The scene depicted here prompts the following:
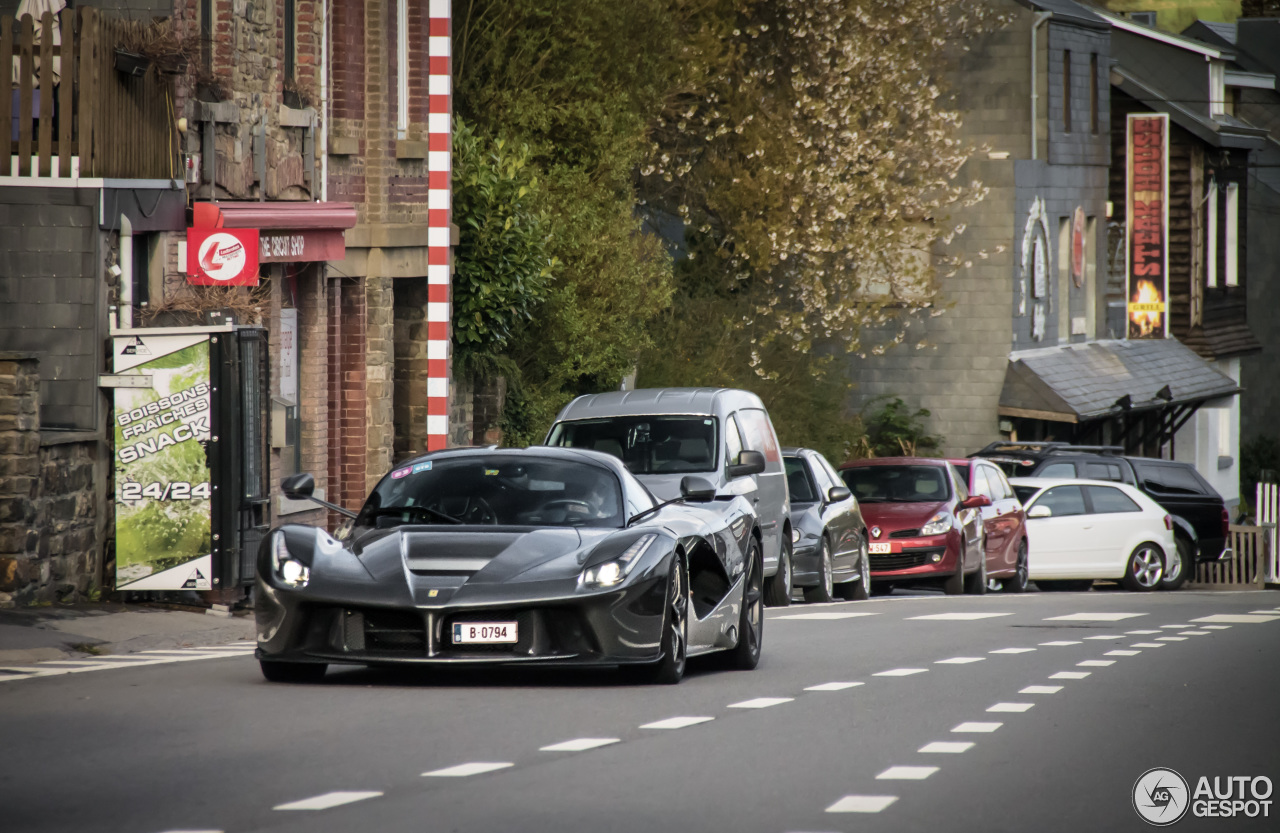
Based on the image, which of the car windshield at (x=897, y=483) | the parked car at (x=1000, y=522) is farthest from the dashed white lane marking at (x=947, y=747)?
the parked car at (x=1000, y=522)

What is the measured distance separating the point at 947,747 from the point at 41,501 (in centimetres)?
811

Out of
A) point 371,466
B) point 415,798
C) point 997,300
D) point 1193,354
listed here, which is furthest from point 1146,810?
point 1193,354

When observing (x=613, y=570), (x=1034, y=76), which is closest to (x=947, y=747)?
(x=613, y=570)

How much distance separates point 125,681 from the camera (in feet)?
36.0

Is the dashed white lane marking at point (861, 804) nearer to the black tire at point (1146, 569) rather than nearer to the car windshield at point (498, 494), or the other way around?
the car windshield at point (498, 494)

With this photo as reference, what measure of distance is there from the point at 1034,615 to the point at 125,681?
10.8 metres

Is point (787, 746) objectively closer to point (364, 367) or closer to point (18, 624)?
point (18, 624)

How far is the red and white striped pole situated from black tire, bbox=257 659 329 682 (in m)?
8.11

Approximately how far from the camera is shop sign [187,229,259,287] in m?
17.5

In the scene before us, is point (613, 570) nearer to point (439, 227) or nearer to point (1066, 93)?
point (439, 227)

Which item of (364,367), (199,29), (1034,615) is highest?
(199,29)

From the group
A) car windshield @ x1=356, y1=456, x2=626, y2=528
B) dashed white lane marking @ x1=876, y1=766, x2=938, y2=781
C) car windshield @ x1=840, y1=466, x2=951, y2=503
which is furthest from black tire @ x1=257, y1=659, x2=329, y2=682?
car windshield @ x1=840, y1=466, x2=951, y2=503

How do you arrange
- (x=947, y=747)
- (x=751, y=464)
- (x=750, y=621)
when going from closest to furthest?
(x=947, y=747) → (x=750, y=621) → (x=751, y=464)

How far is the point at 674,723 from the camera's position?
9523mm
